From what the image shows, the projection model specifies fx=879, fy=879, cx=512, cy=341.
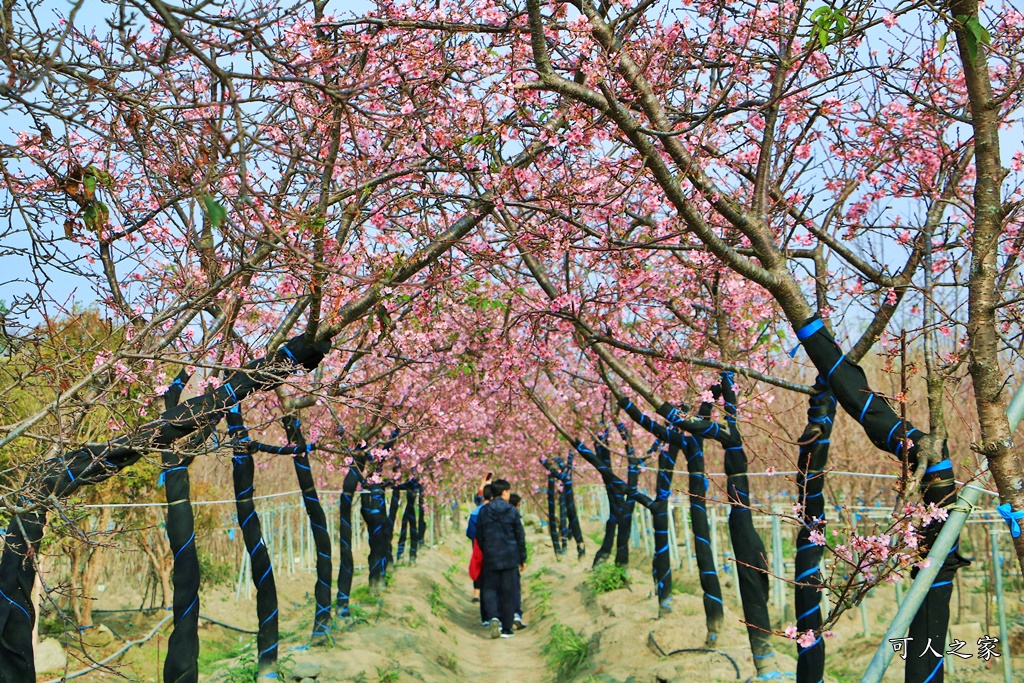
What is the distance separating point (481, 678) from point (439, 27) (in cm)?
919

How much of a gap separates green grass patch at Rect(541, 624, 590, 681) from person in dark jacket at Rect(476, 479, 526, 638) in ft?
5.29

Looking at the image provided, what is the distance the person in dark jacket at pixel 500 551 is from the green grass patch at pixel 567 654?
1614 millimetres

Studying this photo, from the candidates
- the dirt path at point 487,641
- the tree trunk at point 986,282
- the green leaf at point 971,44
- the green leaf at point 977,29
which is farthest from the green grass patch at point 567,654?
the green leaf at point 977,29

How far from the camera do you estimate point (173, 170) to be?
14.4ft

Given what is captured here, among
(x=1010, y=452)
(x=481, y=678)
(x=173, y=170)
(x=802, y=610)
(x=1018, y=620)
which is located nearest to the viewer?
(x=1010, y=452)

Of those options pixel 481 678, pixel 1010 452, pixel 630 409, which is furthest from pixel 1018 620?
pixel 1010 452

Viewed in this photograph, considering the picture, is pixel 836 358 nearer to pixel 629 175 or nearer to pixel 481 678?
pixel 629 175

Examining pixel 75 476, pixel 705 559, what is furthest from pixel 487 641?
pixel 75 476

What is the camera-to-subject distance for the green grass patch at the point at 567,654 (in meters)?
10.8

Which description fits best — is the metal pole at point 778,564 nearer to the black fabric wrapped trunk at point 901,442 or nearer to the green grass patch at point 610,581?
the green grass patch at point 610,581

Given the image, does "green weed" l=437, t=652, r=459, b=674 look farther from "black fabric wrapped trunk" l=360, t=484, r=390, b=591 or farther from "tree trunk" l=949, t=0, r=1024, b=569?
"tree trunk" l=949, t=0, r=1024, b=569

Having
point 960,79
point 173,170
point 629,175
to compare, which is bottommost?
point 173,170

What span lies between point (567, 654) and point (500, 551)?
2.75 meters

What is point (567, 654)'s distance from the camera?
11211 mm
